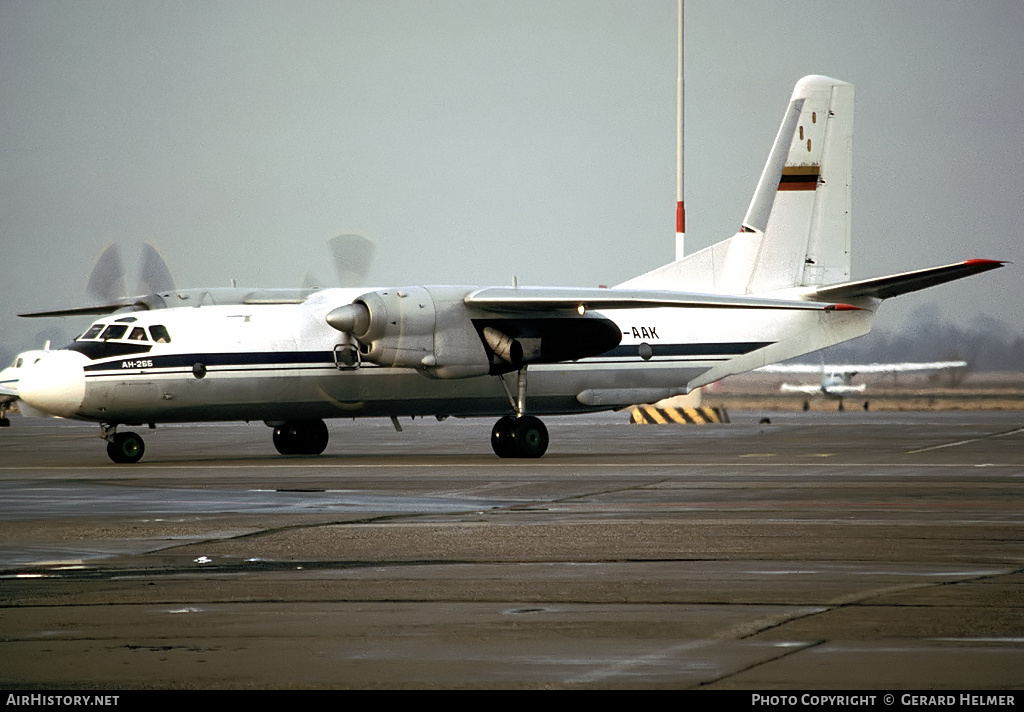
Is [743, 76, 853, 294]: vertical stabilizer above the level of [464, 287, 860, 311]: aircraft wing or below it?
above

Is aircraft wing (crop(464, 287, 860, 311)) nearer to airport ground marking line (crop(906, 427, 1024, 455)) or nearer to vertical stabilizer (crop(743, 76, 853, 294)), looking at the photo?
airport ground marking line (crop(906, 427, 1024, 455))

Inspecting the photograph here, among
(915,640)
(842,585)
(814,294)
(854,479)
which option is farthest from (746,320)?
(915,640)

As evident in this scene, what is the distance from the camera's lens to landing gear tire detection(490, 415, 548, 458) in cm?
2556

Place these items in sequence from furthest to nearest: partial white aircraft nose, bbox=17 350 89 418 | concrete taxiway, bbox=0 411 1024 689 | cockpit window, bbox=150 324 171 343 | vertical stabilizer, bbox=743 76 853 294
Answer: vertical stabilizer, bbox=743 76 853 294
cockpit window, bbox=150 324 171 343
partial white aircraft nose, bbox=17 350 89 418
concrete taxiway, bbox=0 411 1024 689

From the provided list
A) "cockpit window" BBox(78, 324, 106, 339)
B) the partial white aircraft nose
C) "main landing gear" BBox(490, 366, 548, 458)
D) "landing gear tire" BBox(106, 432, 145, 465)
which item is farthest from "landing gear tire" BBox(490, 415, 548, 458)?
the partial white aircraft nose

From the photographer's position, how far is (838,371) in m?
54.8

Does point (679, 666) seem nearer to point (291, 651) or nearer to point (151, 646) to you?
point (291, 651)

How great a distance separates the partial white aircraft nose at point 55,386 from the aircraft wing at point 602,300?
713 centimetres

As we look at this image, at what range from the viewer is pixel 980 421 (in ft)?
136

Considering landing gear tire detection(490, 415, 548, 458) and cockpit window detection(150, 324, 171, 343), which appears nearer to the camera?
cockpit window detection(150, 324, 171, 343)

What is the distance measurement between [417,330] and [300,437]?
166 inches

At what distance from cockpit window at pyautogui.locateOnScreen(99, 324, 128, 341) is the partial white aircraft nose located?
0.79m

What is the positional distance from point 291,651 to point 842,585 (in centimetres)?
412

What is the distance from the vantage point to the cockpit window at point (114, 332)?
79.5 feet
